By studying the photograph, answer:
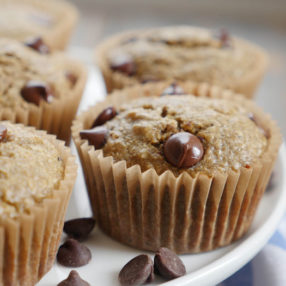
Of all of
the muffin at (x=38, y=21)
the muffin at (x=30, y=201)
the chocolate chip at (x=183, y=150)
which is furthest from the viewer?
the muffin at (x=38, y=21)

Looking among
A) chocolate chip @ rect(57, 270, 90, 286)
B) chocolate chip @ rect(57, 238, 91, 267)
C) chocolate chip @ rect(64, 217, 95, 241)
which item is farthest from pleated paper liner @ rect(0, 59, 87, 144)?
chocolate chip @ rect(57, 270, 90, 286)

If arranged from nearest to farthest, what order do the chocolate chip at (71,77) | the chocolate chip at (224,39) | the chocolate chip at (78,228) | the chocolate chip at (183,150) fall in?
the chocolate chip at (183,150) < the chocolate chip at (78,228) < the chocolate chip at (71,77) < the chocolate chip at (224,39)

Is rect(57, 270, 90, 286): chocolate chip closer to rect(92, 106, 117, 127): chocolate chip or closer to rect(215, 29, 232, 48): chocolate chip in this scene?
rect(92, 106, 117, 127): chocolate chip


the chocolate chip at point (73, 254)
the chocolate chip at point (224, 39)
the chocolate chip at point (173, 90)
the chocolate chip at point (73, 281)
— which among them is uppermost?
the chocolate chip at point (224, 39)

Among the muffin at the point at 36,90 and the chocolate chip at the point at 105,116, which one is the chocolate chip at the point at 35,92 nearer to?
the muffin at the point at 36,90

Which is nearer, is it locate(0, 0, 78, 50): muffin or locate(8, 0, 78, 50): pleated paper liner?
locate(0, 0, 78, 50): muffin

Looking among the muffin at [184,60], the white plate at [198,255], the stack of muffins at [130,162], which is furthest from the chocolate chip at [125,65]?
the white plate at [198,255]

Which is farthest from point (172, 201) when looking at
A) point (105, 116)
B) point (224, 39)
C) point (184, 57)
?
point (224, 39)
